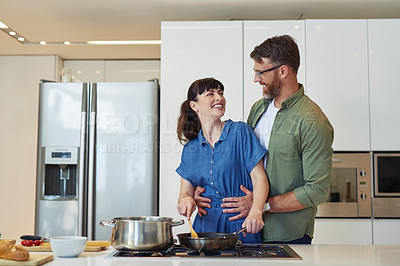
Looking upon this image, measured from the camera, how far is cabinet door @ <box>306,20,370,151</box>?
10.4 feet

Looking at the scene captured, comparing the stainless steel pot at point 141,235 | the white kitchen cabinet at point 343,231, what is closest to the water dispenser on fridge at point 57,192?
the white kitchen cabinet at point 343,231

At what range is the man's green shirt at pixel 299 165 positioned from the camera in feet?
6.32

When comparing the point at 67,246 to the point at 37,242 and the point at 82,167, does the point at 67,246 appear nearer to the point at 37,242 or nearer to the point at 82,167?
the point at 37,242

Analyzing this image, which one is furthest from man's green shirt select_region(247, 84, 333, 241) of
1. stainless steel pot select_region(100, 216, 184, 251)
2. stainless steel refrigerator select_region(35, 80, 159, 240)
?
stainless steel refrigerator select_region(35, 80, 159, 240)

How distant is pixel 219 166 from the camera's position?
194 cm

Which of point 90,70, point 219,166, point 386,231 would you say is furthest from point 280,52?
point 90,70

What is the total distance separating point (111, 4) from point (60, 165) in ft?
4.06

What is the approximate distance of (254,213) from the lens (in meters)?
1.77

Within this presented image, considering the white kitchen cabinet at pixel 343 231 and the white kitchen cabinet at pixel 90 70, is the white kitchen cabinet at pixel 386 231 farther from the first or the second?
the white kitchen cabinet at pixel 90 70

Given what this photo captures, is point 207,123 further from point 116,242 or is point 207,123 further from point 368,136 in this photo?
point 368,136

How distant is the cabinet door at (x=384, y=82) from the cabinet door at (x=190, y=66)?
93cm

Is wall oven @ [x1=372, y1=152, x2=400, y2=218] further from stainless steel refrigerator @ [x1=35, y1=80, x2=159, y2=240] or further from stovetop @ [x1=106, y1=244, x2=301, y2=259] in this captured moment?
stovetop @ [x1=106, y1=244, x2=301, y2=259]

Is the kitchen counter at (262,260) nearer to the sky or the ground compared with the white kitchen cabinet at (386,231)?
nearer to the sky

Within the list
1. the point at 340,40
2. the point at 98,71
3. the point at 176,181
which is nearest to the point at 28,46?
the point at 98,71
